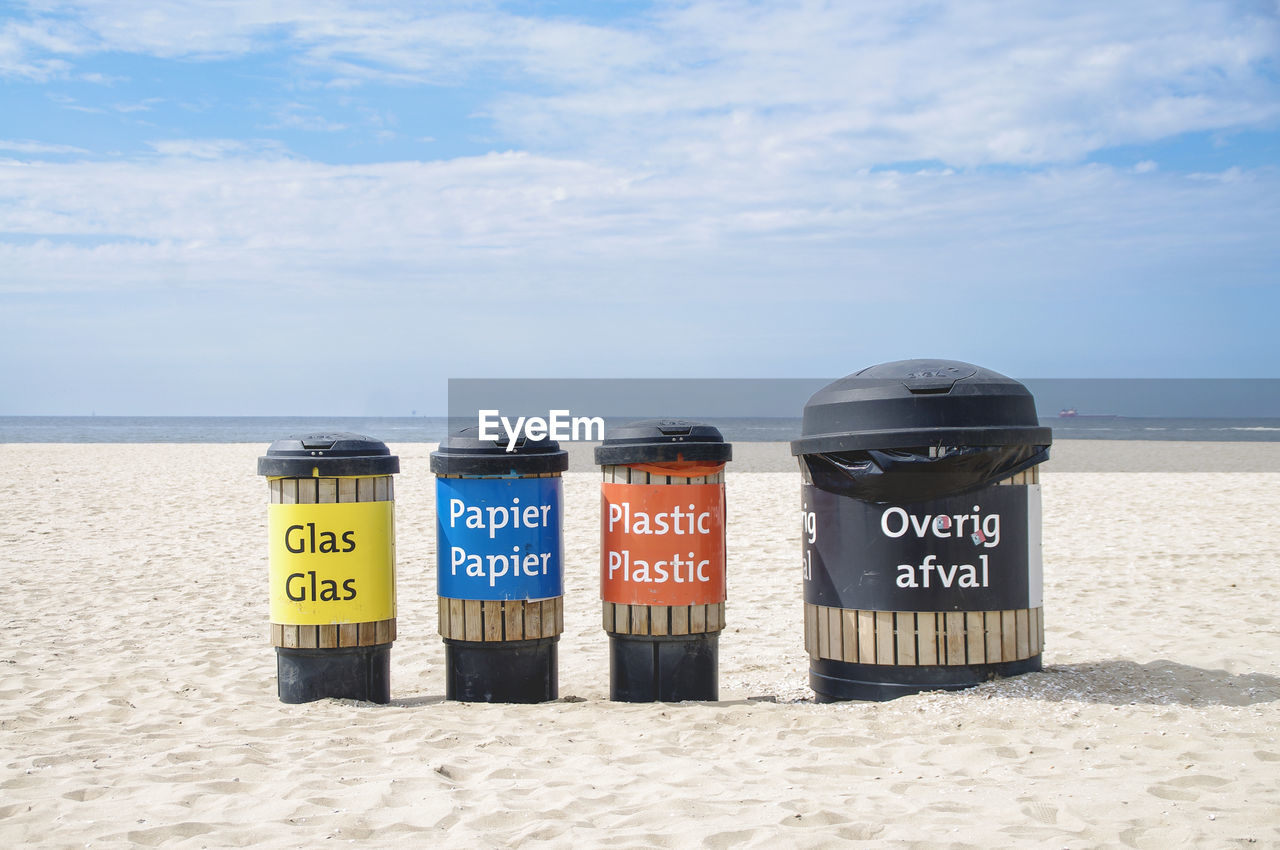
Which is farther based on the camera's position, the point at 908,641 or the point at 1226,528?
the point at 1226,528

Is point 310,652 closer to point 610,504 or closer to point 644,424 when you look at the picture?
point 610,504

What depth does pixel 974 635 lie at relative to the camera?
421 cm

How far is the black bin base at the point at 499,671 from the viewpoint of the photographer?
4.62 m

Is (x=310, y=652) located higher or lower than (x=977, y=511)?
lower

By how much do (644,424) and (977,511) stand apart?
1453 mm

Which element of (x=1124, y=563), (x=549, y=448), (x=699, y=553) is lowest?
(x=1124, y=563)

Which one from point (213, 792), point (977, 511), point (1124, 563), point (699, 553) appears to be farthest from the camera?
point (1124, 563)

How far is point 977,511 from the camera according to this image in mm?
4195

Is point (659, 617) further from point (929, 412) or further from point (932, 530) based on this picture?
point (929, 412)

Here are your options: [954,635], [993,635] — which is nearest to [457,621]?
[954,635]

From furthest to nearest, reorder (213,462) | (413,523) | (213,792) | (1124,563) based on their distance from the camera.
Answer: (213,462)
(413,523)
(1124,563)
(213,792)

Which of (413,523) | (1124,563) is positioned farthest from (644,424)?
(413,523)

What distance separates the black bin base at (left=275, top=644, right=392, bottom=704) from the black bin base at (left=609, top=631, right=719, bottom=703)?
1.15 meters

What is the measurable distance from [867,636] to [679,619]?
813 mm
